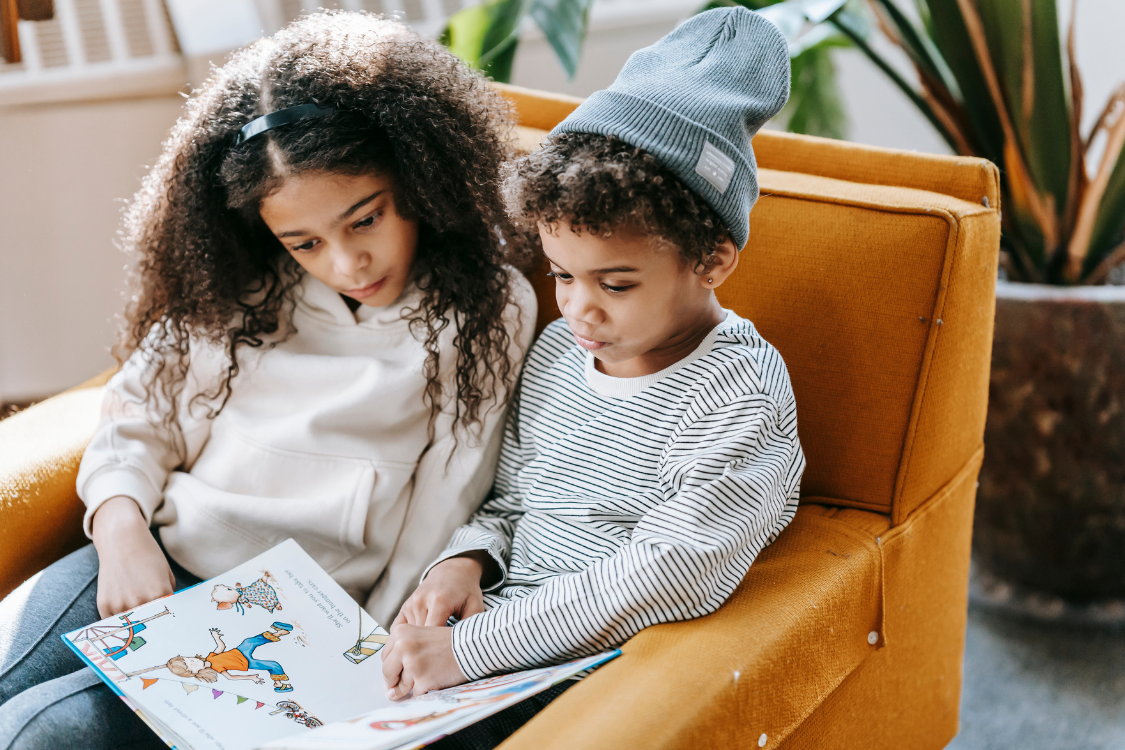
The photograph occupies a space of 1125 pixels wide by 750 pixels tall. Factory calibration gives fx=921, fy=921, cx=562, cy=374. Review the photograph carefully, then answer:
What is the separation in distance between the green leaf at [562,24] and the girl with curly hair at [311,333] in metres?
0.34

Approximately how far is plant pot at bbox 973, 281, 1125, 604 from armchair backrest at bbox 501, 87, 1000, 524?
1.76 feet

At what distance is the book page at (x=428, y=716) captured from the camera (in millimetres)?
648

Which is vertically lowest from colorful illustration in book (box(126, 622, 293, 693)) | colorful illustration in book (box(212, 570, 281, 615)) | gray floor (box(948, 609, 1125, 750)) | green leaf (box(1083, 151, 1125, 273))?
gray floor (box(948, 609, 1125, 750))

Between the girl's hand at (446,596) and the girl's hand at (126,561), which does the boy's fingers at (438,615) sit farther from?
the girl's hand at (126,561)

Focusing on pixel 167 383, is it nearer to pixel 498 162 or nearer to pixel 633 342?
pixel 498 162

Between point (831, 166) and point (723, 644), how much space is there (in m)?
0.60

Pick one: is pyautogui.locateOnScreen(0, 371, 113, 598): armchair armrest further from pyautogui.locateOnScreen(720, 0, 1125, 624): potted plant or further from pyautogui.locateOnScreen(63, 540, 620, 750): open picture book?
pyautogui.locateOnScreen(720, 0, 1125, 624): potted plant

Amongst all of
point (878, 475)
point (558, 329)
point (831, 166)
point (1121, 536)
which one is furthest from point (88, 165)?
point (1121, 536)

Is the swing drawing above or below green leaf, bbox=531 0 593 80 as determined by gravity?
below

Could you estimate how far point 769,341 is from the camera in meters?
1.00

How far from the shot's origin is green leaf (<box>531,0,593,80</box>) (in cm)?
136

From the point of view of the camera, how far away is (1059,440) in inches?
59.5

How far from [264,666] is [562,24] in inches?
38.5

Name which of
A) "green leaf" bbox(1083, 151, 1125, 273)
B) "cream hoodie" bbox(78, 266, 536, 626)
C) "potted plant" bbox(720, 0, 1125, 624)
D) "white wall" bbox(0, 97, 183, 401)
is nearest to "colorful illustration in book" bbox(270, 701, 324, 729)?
"cream hoodie" bbox(78, 266, 536, 626)
